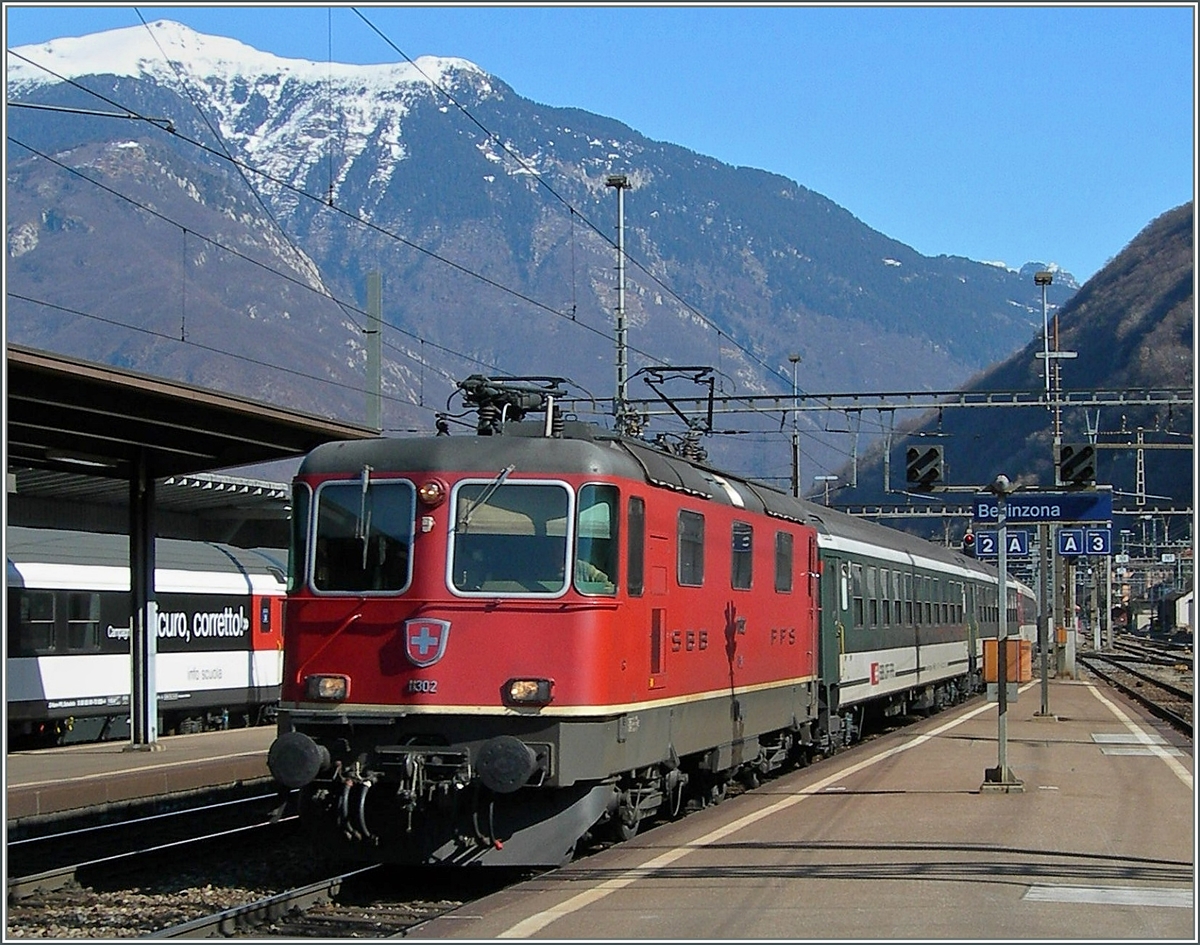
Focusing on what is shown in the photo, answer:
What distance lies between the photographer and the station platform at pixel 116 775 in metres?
17.6

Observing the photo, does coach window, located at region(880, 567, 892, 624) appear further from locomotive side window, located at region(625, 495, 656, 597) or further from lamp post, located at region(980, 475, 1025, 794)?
locomotive side window, located at region(625, 495, 656, 597)

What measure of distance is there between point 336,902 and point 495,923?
232 cm

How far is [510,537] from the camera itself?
1203 cm

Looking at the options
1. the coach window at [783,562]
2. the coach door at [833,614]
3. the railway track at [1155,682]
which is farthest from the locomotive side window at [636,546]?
the railway track at [1155,682]

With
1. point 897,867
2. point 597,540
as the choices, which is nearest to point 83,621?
point 597,540

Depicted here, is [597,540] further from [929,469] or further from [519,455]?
[929,469]

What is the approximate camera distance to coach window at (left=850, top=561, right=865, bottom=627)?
899 inches

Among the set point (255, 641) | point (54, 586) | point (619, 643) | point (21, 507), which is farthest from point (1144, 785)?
point (21, 507)

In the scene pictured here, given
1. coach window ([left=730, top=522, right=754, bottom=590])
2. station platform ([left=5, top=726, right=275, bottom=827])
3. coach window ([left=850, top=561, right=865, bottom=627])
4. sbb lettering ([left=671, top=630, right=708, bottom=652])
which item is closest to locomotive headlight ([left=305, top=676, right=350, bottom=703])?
sbb lettering ([left=671, top=630, right=708, bottom=652])

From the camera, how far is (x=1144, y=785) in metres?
17.7

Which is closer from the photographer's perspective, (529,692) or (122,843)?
(529,692)

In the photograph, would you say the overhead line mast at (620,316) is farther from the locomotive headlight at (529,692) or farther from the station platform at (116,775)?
the locomotive headlight at (529,692)

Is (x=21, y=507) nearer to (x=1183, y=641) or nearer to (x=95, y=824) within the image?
(x=95, y=824)

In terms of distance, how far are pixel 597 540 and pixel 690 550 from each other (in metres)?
2.00
